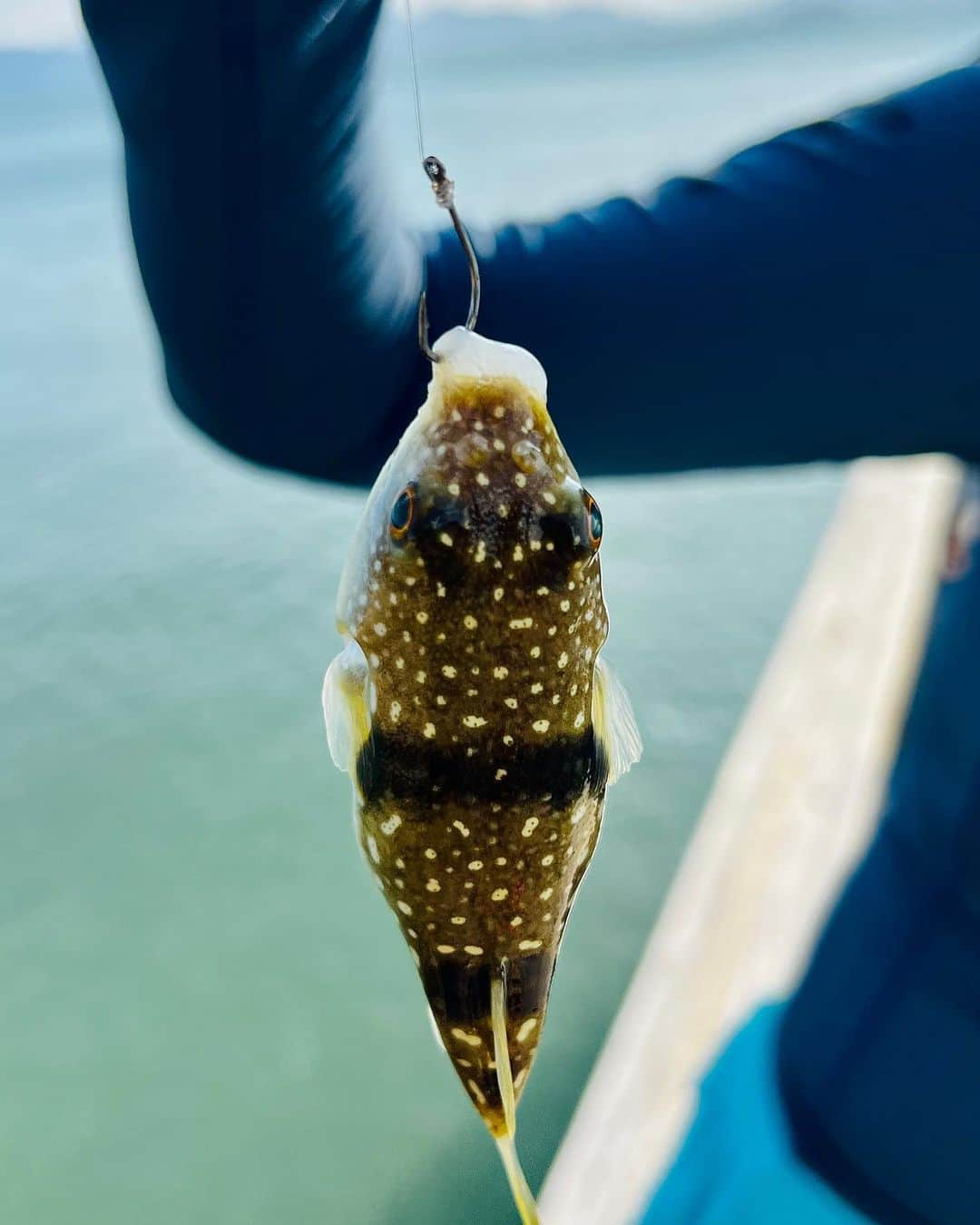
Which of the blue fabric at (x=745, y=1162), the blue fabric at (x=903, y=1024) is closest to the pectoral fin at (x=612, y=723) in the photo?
the blue fabric at (x=903, y=1024)

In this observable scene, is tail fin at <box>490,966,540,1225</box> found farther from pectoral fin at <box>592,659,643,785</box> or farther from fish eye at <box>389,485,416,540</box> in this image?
fish eye at <box>389,485,416,540</box>

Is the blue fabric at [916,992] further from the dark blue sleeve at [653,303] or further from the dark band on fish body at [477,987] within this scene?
the dark band on fish body at [477,987]

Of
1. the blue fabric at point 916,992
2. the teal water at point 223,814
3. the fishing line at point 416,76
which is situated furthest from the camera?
the teal water at point 223,814

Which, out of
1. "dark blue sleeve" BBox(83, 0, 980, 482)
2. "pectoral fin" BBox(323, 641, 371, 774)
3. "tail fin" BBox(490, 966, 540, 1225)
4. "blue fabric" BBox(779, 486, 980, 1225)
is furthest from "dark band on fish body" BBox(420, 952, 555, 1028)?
"blue fabric" BBox(779, 486, 980, 1225)

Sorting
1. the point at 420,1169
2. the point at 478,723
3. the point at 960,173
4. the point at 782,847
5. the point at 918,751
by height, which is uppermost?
the point at 960,173

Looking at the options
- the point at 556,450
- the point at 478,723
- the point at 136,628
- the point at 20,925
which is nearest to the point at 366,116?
the point at 556,450

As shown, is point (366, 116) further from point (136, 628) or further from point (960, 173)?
point (136, 628)
